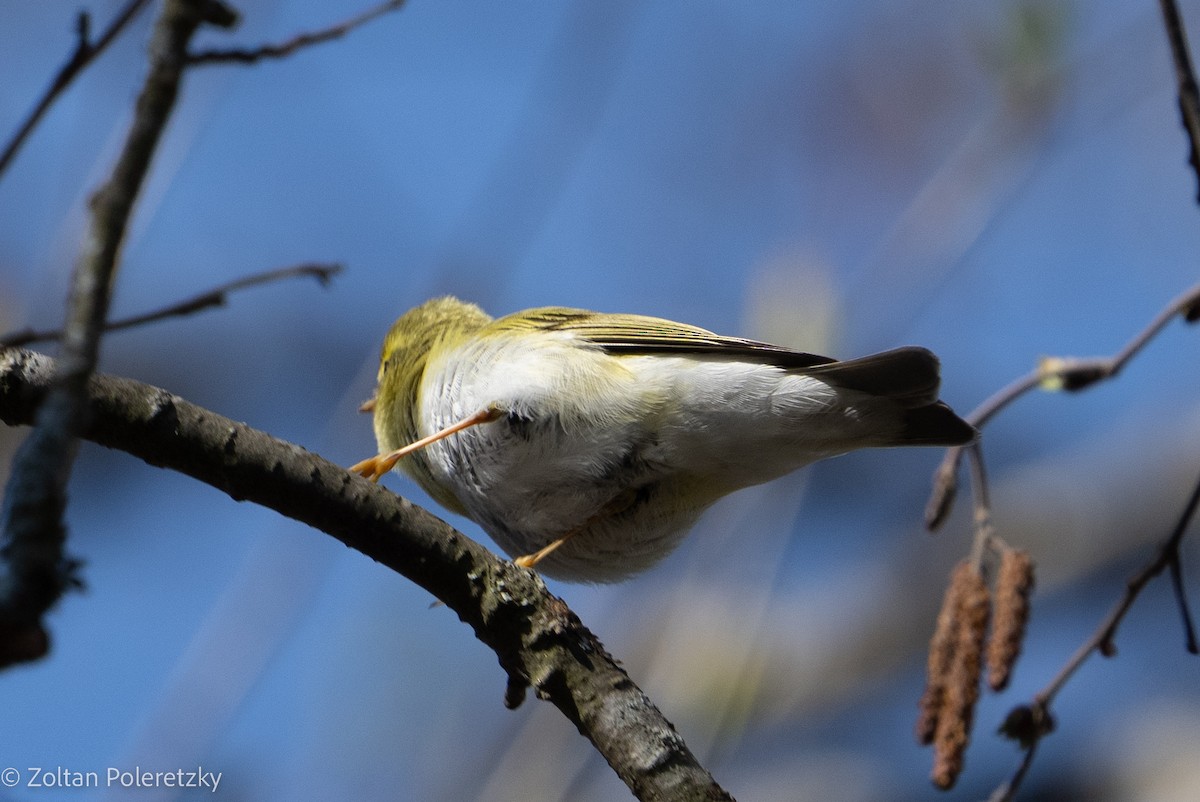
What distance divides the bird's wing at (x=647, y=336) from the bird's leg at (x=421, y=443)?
38 cm

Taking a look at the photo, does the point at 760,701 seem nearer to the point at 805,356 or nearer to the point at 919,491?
the point at 919,491

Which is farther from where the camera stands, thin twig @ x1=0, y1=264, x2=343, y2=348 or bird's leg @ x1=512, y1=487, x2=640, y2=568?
bird's leg @ x1=512, y1=487, x2=640, y2=568

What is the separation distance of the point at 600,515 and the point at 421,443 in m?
0.55

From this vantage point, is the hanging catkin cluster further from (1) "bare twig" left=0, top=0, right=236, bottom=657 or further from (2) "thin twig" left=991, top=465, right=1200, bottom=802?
(1) "bare twig" left=0, top=0, right=236, bottom=657

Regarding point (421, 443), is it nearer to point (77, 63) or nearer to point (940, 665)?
point (940, 665)

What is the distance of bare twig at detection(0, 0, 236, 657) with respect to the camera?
1099 mm

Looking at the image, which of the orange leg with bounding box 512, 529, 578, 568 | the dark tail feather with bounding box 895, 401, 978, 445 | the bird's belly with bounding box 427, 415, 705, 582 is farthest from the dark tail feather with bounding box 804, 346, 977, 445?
the orange leg with bounding box 512, 529, 578, 568

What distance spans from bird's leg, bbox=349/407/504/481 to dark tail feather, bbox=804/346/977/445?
0.87 meters

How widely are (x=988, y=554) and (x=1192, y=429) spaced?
19.2 feet

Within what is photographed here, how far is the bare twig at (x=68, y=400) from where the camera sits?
43.3 inches

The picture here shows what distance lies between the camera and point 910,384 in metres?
3.01

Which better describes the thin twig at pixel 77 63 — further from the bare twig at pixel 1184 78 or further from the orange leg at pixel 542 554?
the orange leg at pixel 542 554

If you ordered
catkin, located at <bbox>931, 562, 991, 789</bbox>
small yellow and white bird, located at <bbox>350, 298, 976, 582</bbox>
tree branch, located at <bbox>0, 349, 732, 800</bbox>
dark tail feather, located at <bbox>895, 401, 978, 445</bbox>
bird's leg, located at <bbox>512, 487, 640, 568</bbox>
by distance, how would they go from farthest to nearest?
bird's leg, located at <bbox>512, 487, 640, 568</bbox> < small yellow and white bird, located at <bbox>350, 298, 976, 582</bbox> < dark tail feather, located at <bbox>895, 401, 978, 445</bbox> < catkin, located at <bbox>931, 562, 991, 789</bbox> < tree branch, located at <bbox>0, 349, 732, 800</bbox>

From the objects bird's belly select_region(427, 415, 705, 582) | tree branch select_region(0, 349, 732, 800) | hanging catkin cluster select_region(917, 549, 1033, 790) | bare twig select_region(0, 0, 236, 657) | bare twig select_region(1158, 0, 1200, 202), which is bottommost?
bird's belly select_region(427, 415, 705, 582)
